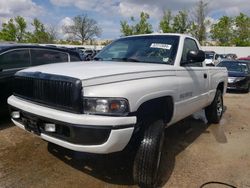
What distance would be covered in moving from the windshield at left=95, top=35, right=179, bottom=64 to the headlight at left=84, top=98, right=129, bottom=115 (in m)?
1.45

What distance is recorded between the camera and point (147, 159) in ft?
9.85

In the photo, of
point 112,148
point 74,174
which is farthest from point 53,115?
point 74,174

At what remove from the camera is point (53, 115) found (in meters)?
2.77

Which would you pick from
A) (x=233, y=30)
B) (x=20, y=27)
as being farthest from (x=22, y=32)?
(x=233, y=30)

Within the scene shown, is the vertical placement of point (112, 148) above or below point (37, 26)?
below

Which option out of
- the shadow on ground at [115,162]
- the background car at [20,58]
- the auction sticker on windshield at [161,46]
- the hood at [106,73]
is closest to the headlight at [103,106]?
the hood at [106,73]

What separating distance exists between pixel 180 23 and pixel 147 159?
4370 centimetres

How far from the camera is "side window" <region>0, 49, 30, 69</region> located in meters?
5.37

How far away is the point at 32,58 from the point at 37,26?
153ft

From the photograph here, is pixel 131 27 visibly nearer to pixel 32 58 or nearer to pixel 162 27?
pixel 162 27

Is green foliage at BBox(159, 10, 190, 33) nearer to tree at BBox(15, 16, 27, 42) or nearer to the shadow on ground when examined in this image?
tree at BBox(15, 16, 27, 42)

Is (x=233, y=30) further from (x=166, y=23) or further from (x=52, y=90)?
(x=52, y=90)

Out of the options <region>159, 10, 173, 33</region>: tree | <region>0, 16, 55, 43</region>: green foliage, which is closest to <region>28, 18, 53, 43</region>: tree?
<region>0, 16, 55, 43</region>: green foliage

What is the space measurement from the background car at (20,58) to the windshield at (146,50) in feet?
6.79
